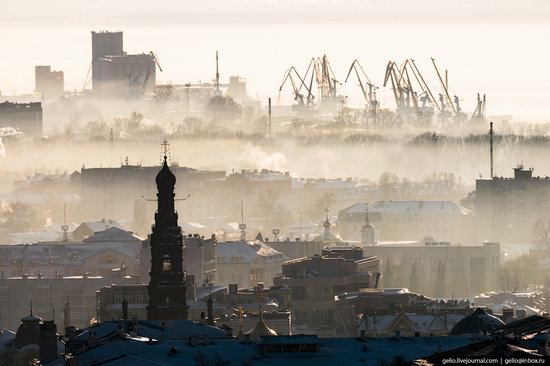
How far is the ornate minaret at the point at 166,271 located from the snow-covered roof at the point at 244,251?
61.4 metres

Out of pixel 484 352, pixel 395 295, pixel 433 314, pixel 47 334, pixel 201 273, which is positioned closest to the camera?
pixel 484 352

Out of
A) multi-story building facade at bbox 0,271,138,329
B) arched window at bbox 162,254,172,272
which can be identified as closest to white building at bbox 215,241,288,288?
multi-story building facade at bbox 0,271,138,329

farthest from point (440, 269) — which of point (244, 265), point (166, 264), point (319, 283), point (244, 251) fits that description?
point (166, 264)

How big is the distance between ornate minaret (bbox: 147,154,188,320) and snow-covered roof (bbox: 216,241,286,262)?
6137 cm

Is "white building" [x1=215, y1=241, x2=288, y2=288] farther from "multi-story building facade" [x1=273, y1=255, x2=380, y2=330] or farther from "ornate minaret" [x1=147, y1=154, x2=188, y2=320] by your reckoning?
"ornate minaret" [x1=147, y1=154, x2=188, y2=320]

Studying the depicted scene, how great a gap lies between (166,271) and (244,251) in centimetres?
6541

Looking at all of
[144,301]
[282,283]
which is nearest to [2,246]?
[282,283]

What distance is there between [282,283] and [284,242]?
45887 mm

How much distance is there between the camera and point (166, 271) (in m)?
117

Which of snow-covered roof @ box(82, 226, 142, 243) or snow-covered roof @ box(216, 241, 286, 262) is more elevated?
snow-covered roof @ box(82, 226, 142, 243)

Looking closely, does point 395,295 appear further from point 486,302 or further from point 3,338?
point 3,338

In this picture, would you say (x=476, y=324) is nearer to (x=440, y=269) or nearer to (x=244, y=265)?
(x=244, y=265)

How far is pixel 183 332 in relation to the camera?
98.9 meters

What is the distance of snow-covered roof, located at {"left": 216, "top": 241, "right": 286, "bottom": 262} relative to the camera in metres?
181
